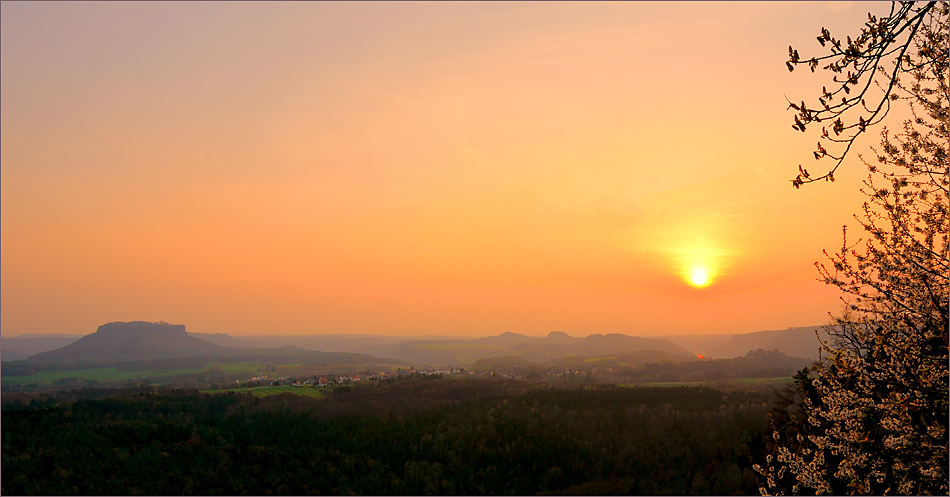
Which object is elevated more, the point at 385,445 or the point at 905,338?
the point at 905,338

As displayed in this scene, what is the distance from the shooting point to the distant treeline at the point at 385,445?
306 feet

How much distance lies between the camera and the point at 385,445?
126 metres

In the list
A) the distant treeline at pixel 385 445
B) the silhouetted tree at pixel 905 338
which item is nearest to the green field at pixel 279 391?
the distant treeline at pixel 385 445

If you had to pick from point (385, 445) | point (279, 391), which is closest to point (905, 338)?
point (385, 445)

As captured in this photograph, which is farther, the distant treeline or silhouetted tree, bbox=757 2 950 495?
the distant treeline

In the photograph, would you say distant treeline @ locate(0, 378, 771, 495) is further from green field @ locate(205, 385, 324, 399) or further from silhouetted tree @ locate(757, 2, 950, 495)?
silhouetted tree @ locate(757, 2, 950, 495)

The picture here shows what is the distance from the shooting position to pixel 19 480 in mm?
79125

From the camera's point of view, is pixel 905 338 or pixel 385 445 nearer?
pixel 905 338

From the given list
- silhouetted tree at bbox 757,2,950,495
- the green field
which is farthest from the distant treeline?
silhouetted tree at bbox 757,2,950,495

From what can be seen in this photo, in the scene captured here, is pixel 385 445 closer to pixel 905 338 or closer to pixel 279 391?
pixel 279 391

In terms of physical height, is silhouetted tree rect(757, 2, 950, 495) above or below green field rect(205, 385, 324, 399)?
above

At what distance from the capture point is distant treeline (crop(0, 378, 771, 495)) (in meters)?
93.4

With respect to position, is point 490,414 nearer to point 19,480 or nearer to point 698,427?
point 698,427

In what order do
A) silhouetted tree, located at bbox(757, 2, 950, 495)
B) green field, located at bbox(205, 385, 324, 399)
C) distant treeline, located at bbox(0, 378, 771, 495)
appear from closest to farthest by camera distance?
silhouetted tree, located at bbox(757, 2, 950, 495) < distant treeline, located at bbox(0, 378, 771, 495) < green field, located at bbox(205, 385, 324, 399)
